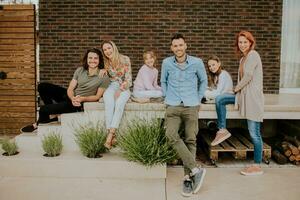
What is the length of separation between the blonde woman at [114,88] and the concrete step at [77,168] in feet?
1.03

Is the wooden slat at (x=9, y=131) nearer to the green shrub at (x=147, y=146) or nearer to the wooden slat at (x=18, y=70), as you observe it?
the wooden slat at (x=18, y=70)

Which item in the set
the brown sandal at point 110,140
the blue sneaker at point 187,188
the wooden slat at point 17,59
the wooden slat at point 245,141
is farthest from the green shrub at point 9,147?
the wooden slat at point 245,141

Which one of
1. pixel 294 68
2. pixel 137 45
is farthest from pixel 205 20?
pixel 294 68

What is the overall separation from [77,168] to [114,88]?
1281 mm

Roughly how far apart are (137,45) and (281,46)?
3149mm

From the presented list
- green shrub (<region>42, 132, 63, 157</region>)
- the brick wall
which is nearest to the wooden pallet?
green shrub (<region>42, 132, 63, 157</region>)

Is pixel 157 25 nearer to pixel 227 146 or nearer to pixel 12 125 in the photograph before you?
pixel 227 146

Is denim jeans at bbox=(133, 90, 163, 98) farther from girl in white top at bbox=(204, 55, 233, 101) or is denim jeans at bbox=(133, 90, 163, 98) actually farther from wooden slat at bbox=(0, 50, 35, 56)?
wooden slat at bbox=(0, 50, 35, 56)

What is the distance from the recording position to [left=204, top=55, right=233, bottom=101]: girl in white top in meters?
6.44

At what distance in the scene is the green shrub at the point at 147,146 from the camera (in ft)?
18.5

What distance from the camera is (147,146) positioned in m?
5.62

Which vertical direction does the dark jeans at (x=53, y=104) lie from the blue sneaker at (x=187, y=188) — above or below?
above

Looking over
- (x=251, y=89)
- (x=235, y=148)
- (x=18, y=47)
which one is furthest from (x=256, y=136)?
(x=18, y=47)

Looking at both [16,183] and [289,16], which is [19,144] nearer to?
[16,183]
